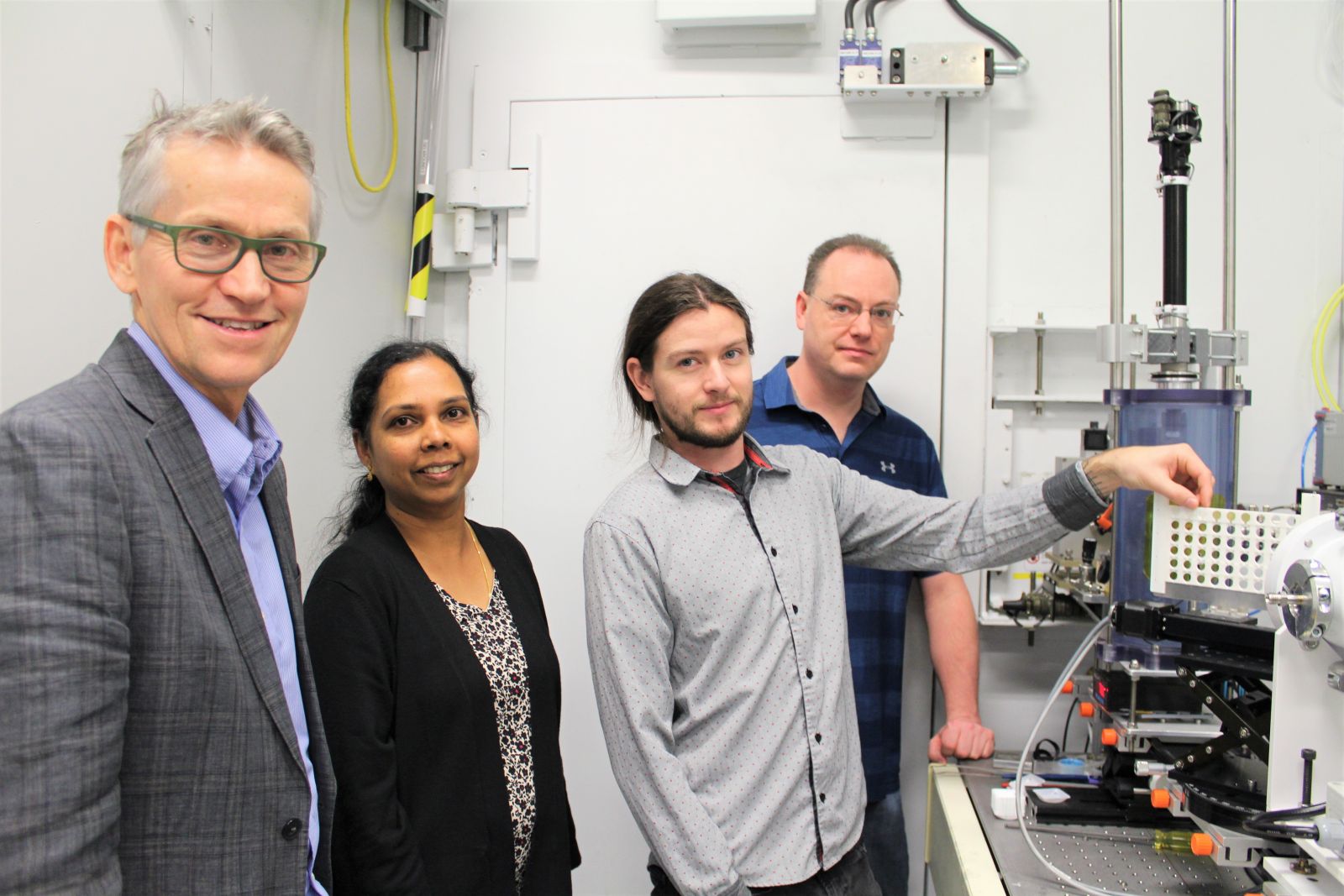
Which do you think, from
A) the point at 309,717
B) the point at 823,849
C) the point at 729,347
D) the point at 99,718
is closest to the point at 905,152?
the point at 729,347

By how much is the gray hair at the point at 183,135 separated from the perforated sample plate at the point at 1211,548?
1.17 metres

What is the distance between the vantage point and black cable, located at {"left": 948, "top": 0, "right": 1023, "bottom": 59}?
2158 millimetres

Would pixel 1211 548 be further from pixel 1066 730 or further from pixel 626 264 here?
pixel 626 264

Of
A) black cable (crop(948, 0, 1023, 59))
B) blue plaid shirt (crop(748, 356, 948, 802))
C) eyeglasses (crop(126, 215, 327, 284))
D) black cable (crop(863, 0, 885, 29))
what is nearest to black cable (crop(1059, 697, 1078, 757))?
blue plaid shirt (crop(748, 356, 948, 802))

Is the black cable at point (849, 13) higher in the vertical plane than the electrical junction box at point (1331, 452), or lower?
higher

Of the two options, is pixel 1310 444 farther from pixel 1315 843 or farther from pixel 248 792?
pixel 248 792

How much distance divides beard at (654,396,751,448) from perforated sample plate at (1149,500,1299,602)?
582mm

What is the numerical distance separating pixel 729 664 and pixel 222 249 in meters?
0.83

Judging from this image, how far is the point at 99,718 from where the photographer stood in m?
0.75

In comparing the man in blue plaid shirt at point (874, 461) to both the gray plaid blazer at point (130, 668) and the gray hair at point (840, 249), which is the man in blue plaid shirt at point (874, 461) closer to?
the gray hair at point (840, 249)

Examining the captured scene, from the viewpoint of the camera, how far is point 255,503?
1032 mm

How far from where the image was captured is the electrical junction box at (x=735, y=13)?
2.14 m

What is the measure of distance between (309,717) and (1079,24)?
2217mm

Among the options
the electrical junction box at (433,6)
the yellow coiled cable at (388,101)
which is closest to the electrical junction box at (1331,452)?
the yellow coiled cable at (388,101)
